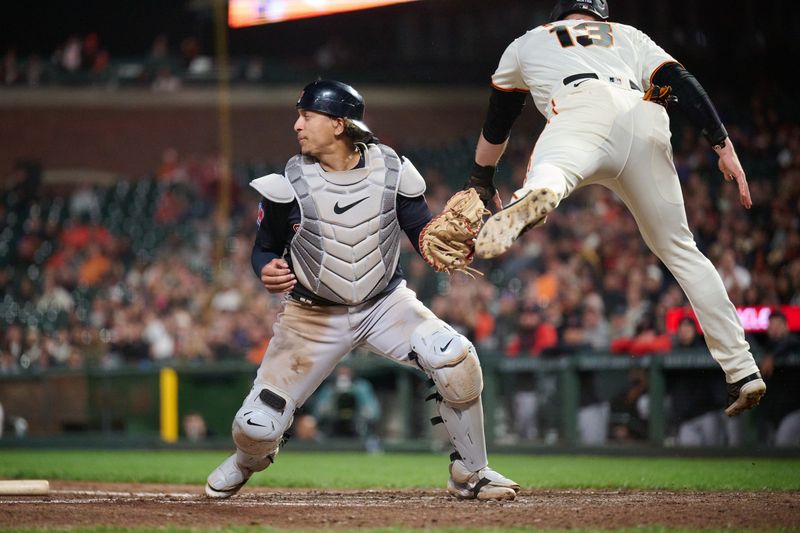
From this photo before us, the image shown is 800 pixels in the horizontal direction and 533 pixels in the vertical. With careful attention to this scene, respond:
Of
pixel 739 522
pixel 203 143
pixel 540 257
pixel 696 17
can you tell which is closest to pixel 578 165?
pixel 739 522

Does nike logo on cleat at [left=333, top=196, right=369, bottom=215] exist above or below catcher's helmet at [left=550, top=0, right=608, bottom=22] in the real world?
below

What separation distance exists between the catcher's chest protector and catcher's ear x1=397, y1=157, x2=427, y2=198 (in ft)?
0.10

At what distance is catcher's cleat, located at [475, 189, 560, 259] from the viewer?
410 cm

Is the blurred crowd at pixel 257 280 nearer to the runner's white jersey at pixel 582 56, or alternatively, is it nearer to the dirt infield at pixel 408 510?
the dirt infield at pixel 408 510

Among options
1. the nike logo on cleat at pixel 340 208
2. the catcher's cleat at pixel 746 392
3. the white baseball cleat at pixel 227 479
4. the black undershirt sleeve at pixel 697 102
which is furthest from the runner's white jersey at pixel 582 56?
the white baseball cleat at pixel 227 479

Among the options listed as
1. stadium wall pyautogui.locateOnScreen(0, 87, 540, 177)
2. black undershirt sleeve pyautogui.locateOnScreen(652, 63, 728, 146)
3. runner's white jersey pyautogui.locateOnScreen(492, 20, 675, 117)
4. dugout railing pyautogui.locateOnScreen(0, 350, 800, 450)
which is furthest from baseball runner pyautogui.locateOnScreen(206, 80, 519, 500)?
stadium wall pyautogui.locateOnScreen(0, 87, 540, 177)

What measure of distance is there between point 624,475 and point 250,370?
570cm

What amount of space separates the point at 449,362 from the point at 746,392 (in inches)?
50.6

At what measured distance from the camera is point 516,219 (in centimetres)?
414

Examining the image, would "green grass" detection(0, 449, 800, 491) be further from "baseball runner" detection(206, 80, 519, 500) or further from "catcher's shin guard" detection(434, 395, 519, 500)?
"baseball runner" detection(206, 80, 519, 500)

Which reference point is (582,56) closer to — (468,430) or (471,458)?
(468,430)

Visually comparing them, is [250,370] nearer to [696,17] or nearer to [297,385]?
[297,385]

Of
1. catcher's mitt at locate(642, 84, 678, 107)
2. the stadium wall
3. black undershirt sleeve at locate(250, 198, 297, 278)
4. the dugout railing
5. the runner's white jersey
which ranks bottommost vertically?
the dugout railing

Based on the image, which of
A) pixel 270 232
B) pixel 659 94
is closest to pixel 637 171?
pixel 659 94
